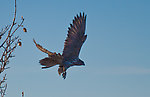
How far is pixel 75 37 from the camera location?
312 inches

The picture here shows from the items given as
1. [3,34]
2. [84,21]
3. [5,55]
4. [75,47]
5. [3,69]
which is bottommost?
[3,69]

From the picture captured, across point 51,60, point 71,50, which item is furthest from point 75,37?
point 51,60

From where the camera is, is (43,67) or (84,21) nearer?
(43,67)

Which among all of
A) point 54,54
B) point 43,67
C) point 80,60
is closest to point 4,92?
point 43,67

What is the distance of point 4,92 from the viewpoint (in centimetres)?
624

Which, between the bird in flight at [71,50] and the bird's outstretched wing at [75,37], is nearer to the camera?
the bird in flight at [71,50]

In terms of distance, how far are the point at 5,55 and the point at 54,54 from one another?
1.33m

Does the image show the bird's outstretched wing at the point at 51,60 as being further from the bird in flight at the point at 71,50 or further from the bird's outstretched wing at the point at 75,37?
the bird's outstretched wing at the point at 75,37

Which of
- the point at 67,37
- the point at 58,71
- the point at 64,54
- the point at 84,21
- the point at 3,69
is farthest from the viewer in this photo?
the point at 84,21

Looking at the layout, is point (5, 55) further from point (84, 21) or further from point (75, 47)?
point (84, 21)

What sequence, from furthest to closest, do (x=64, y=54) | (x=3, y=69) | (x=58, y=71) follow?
(x=64, y=54), (x=58, y=71), (x=3, y=69)

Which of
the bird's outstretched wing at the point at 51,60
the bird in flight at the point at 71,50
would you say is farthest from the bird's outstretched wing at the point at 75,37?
the bird's outstretched wing at the point at 51,60

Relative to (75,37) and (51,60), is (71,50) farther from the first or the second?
(51,60)

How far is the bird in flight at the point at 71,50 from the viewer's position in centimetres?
608
